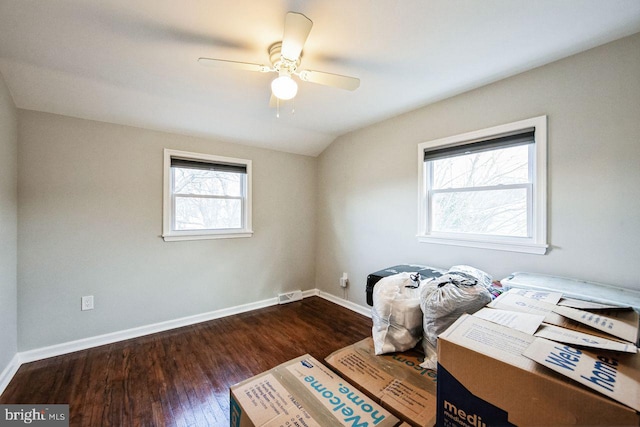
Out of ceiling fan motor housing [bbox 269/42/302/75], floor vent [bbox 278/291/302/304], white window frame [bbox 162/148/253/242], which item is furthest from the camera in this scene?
floor vent [bbox 278/291/302/304]

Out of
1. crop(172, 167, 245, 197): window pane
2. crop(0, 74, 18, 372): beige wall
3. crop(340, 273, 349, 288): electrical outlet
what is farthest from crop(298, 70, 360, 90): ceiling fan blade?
crop(340, 273, 349, 288): electrical outlet

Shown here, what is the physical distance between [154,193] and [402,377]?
9.50 feet

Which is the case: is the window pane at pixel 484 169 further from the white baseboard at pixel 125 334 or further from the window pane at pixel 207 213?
the white baseboard at pixel 125 334

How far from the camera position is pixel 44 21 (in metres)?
1.49

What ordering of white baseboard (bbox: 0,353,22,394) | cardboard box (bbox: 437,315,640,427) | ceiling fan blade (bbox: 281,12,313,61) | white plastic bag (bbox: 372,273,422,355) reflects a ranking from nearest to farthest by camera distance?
cardboard box (bbox: 437,315,640,427) → ceiling fan blade (bbox: 281,12,313,61) → white plastic bag (bbox: 372,273,422,355) → white baseboard (bbox: 0,353,22,394)

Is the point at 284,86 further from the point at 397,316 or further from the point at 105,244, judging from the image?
the point at 105,244

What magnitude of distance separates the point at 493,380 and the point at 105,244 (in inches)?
127

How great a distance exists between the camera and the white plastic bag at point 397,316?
1.54 m

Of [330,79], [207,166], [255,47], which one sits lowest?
[207,166]

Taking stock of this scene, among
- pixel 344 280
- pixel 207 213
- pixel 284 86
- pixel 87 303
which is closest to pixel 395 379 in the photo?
pixel 284 86

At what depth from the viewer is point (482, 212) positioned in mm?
2338

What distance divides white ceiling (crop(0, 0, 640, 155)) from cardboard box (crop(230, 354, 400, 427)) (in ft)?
6.23

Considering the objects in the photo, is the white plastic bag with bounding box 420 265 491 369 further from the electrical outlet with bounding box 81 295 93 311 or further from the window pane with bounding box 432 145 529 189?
the electrical outlet with bounding box 81 295 93 311

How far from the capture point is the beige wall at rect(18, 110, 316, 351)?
2236mm
